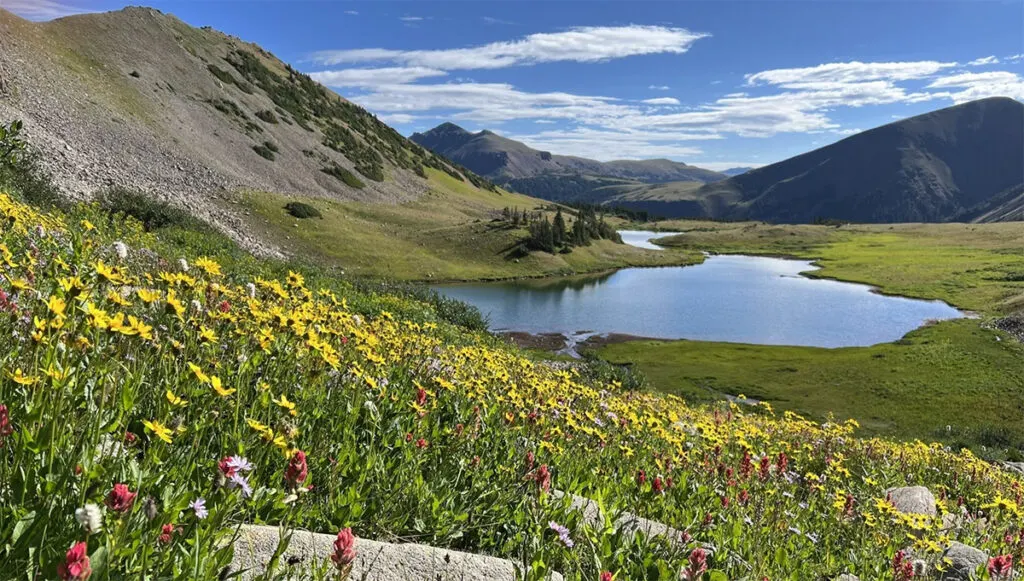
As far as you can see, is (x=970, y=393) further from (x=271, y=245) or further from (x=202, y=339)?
(x=271, y=245)

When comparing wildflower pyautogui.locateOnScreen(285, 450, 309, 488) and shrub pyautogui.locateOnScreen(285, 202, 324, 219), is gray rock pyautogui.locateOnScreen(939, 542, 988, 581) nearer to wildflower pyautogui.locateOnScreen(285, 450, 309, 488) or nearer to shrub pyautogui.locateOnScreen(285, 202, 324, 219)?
wildflower pyautogui.locateOnScreen(285, 450, 309, 488)

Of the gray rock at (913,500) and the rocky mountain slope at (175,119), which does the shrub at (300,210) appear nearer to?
the rocky mountain slope at (175,119)

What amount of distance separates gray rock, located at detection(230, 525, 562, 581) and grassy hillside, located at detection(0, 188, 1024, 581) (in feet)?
0.40

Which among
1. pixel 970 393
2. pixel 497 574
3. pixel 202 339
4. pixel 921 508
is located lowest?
pixel 970 393

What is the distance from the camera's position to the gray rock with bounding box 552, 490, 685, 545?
4.84 metres

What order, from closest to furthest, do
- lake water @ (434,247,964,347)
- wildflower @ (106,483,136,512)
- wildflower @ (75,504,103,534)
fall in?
1. wildflower @ (75,504,103,534)
2. wildflower @ (106,483,136,512)
3. lake water @ (434,247,964,347)

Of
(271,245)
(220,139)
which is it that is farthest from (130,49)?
(271,245)

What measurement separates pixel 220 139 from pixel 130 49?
67.7 feet

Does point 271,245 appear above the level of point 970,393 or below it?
above

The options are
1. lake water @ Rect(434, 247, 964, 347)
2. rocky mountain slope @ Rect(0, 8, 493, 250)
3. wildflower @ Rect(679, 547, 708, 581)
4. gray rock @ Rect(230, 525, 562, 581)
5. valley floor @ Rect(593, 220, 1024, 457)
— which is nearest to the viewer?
gray rock @ Rect(230, 525, 562, 581)

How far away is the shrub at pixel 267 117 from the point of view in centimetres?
10172

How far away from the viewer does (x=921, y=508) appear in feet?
27.4

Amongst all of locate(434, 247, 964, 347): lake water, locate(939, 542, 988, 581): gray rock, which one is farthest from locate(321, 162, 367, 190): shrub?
locate(939, 542, 988, 581): gray rock

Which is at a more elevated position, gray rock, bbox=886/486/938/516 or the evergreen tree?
the evergreen tree
